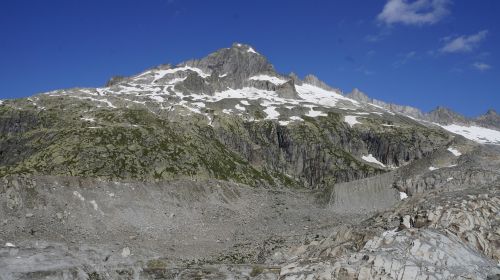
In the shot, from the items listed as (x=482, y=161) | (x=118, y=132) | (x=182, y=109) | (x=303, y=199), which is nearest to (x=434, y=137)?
(x=482, y=161)

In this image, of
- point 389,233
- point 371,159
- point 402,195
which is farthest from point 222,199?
point 371,159

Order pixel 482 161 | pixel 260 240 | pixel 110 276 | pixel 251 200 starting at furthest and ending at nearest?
pixel 482 161, pixel 251 200, pixel 260 240, pixel 110 276

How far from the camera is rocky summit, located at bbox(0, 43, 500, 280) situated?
193 ft

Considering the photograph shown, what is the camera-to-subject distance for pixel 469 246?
55312mm

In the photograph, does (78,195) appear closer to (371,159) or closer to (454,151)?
(454,151)

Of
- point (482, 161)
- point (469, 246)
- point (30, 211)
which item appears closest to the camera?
point (469, 246)

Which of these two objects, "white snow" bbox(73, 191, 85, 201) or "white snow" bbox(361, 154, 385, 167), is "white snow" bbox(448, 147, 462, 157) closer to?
"white snow" bbox(361, 154, 385, 167)

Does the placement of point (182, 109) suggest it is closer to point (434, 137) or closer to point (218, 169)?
point (218, 169)

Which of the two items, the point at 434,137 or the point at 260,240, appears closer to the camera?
the point at 260,240

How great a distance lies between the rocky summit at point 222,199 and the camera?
58.8 meters

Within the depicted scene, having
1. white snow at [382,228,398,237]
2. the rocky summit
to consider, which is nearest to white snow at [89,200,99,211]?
the rocky summit

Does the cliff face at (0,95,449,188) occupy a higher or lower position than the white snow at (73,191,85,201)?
higher

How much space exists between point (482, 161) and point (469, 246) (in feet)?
279

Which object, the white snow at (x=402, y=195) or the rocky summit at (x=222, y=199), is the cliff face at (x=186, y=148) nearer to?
the rocky summit at (x=222, y=199)
